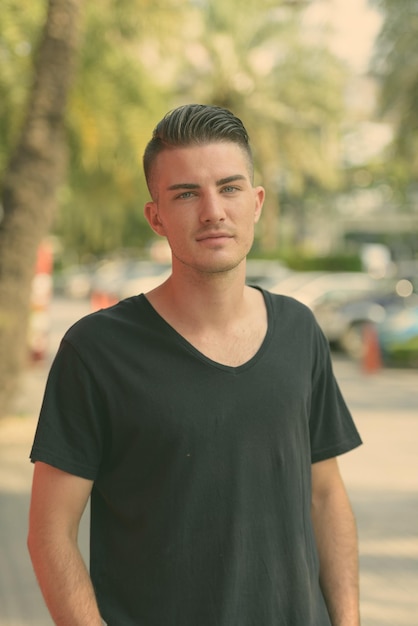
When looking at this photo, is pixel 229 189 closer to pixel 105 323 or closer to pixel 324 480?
pixel 105 323

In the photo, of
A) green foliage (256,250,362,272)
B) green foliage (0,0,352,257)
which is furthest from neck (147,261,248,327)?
A: green foliage (256,250,362,272)

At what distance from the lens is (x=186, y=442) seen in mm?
2105

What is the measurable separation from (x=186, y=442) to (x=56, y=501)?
0.28 metres

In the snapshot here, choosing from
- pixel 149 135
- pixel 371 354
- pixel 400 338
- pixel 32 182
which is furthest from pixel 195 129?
pixel 400 338

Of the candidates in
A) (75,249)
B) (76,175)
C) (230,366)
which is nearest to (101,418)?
(230,366)

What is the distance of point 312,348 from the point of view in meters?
2.35

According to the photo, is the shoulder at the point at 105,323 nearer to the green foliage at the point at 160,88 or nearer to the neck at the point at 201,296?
the neck at the point at 201,296

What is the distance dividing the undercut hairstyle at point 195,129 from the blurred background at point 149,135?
3.60m

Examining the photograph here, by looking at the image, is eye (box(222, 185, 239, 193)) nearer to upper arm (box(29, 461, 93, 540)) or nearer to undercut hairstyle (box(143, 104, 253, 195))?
undercut hairstyle (box(143, 104, 253, 195))

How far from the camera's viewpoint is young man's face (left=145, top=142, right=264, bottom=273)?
219 cm

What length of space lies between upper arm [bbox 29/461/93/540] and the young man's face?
498 millimetres

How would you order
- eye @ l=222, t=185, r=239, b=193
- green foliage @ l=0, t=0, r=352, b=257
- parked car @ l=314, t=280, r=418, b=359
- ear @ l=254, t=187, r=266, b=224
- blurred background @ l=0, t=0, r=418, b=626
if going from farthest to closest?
parked car @ l=314, t=280, r=418, b=359 < green foliage @ l=0, t=0, r=352, b=257 < blurred background @ l=0, t=0, r=418, b=626 < ear @ l=254, t=187, r=266, b=224 < eye @ l=222, t=185, r=239, b=193

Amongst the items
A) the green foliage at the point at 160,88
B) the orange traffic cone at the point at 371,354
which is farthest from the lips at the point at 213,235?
the orange traffic cone at the point at 371,354

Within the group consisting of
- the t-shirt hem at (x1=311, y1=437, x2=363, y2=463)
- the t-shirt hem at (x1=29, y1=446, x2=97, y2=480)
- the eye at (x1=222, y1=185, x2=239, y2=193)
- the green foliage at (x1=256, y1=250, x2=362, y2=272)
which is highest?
the green foliage at (x1=256, y1=250, x2=362, y2=272)
